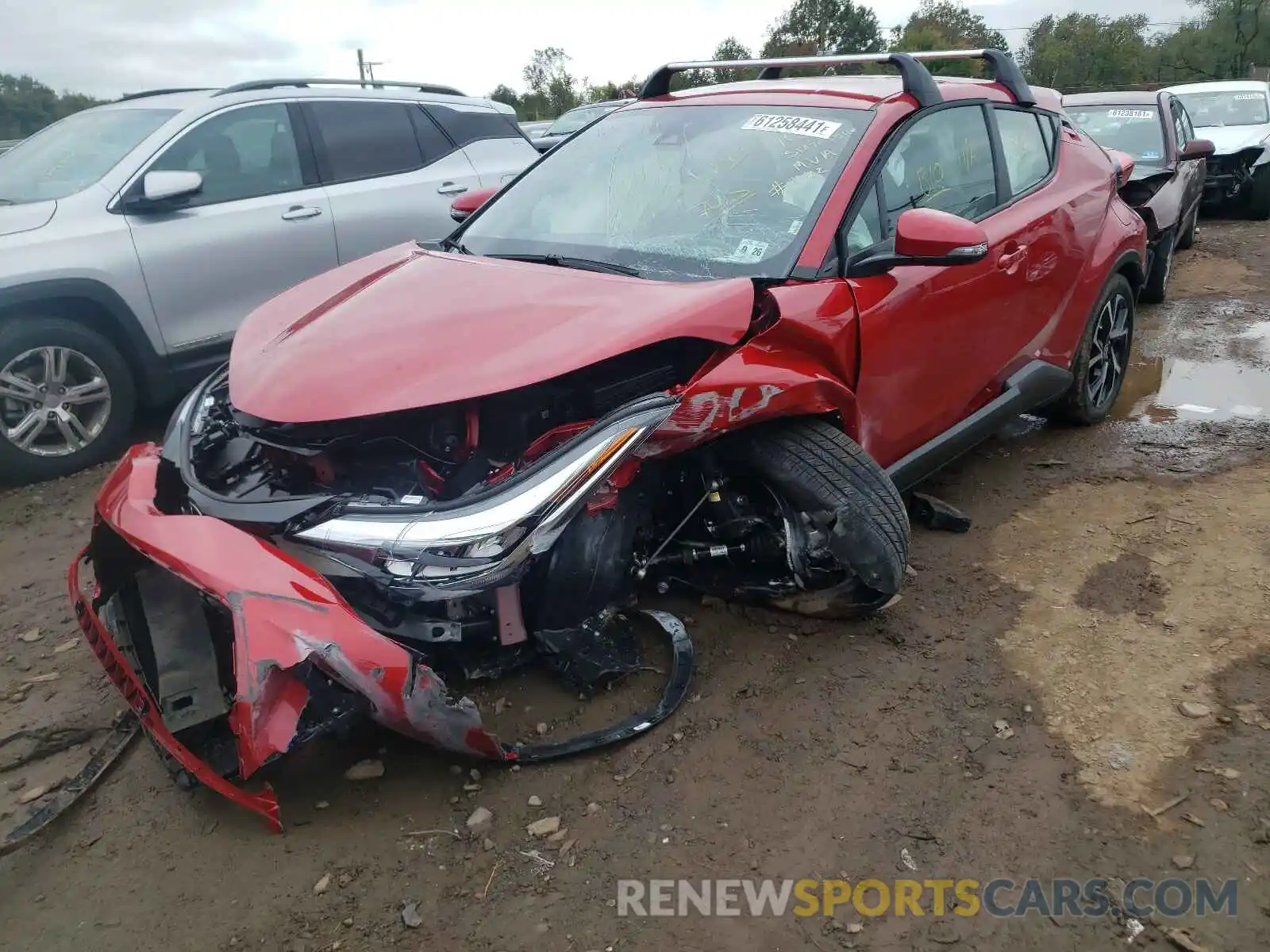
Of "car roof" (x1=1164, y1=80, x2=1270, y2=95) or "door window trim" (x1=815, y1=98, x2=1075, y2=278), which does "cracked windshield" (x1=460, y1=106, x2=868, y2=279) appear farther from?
→ "car roof" (x1=1164, y1=80, x2=1270, y2=95)

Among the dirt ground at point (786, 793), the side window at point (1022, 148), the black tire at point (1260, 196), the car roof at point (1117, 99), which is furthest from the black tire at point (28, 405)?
the black tire at point (1260, 196)

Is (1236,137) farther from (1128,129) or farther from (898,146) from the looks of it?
(898,146)

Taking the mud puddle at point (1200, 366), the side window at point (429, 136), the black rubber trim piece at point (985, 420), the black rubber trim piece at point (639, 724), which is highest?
the side window at point (429, 136)

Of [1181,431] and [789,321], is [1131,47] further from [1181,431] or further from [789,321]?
Answer: [789,321]

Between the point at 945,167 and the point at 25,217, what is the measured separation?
4.21 meters

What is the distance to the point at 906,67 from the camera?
3.41 m

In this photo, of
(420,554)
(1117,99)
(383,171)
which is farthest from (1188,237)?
(420,554)

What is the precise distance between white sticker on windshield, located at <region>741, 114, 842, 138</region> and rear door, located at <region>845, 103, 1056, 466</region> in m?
0.23

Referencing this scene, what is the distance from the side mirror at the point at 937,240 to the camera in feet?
9.32

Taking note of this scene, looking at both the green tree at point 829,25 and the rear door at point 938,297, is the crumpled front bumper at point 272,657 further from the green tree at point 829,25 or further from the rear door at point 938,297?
the green tree at point 829,25

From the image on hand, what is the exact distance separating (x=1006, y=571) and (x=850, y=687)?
3.43ft

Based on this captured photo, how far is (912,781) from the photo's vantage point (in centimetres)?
245

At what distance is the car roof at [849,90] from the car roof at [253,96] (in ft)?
8.63

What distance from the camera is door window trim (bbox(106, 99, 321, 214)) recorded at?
4648 mm
